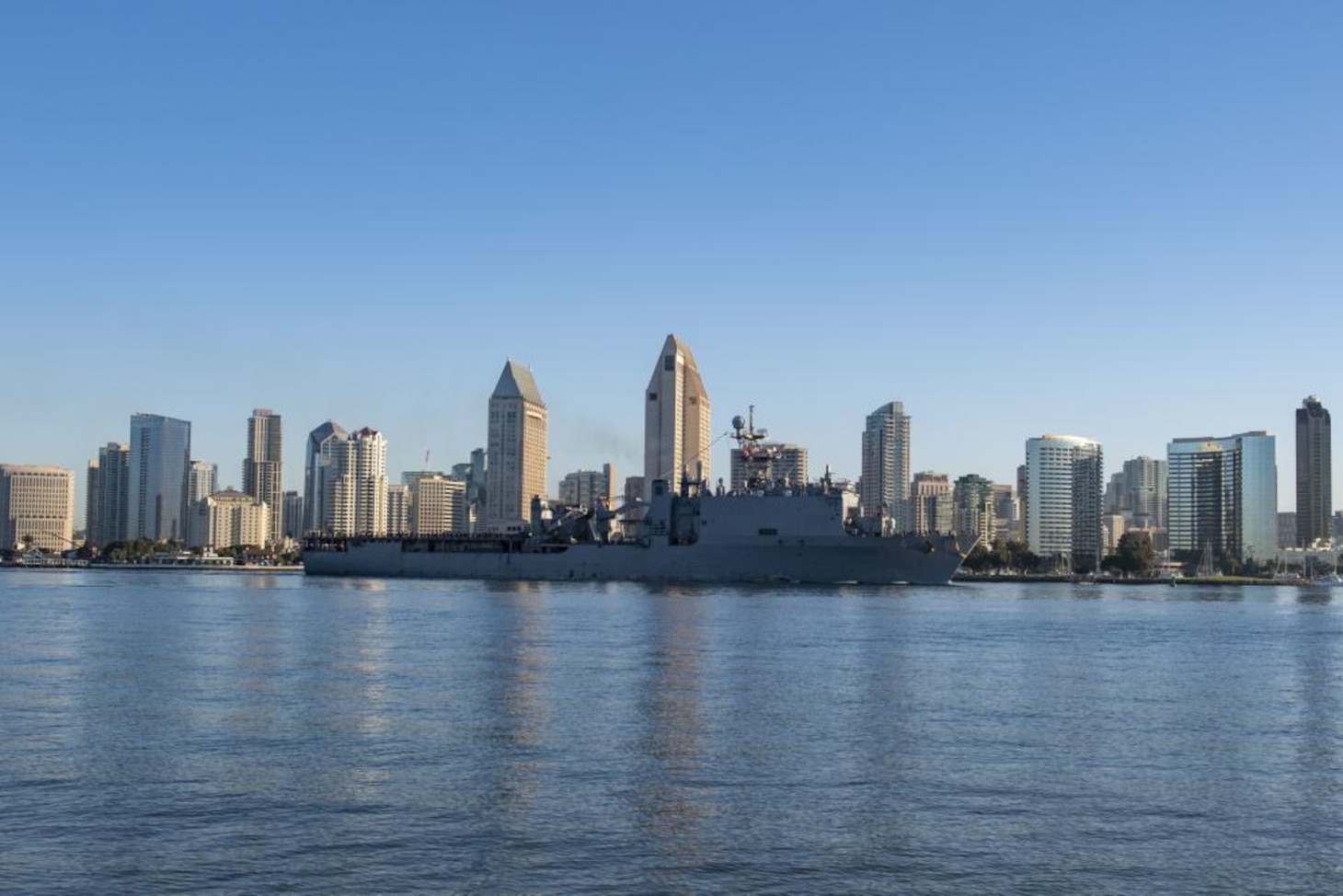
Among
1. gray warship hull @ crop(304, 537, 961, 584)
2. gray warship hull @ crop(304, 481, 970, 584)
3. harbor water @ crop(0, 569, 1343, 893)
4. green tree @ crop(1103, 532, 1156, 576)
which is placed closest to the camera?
harbor water @ crop(0, 569, 1343, 893)

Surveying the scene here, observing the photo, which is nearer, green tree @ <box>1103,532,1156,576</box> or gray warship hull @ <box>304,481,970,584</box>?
gray warship hull @ <box>304,481,970,584</box>

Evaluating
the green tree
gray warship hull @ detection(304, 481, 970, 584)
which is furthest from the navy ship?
the green tree

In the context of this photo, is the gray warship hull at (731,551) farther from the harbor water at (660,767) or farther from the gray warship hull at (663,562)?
the harbor water at (660,767)

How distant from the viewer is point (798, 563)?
10006 cm

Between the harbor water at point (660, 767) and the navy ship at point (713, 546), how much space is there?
51.2 m

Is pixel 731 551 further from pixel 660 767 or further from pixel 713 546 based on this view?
pixel 660 767

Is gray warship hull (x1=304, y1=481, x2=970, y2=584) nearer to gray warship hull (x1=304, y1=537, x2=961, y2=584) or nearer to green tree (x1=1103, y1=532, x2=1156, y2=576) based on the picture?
gray warship hull (x1=304, y1=537, x2=961, y2=584)

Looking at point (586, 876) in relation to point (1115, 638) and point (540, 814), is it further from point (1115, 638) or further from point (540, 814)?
point (1115, 638)

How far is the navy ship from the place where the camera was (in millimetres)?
99812

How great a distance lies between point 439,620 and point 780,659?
23152 mm

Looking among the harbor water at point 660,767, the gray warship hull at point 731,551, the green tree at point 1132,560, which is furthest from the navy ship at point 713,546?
the green tree at point 1132,560

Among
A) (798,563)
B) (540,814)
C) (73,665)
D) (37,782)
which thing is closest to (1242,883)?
(540,814)

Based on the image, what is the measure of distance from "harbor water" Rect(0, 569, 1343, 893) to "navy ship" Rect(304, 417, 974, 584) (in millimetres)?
51190

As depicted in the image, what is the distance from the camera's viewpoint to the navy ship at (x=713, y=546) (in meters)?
99.8
